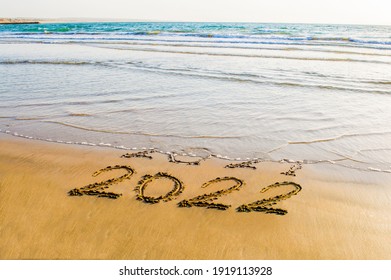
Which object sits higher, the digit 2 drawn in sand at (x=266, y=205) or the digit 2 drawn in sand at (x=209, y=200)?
the digit 2 drawn in sand at (x=209, y=200)

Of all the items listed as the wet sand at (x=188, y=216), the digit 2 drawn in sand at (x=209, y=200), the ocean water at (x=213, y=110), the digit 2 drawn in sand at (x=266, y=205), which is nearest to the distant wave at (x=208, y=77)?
the ocean water at (x=213, y=110)

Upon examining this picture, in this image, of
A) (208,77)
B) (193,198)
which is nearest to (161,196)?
(193,198)

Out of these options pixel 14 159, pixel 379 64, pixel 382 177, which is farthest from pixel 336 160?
pixel 379 64

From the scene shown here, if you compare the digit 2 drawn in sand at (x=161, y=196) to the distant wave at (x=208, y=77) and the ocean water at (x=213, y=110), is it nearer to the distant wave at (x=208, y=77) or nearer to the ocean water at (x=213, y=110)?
the ocean water at (x=213, y=110)

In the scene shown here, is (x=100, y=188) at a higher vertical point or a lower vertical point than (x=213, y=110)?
lower

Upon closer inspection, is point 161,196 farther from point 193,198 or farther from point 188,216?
point 188,216
